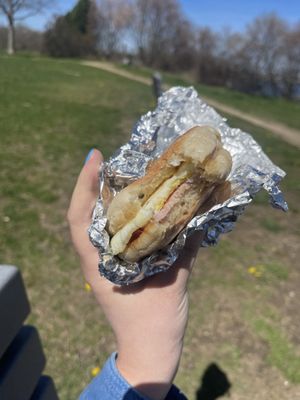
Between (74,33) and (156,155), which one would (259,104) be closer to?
(74,33)

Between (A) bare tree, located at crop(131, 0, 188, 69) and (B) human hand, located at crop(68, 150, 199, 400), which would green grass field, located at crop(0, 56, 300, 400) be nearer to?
(B) human hand, located at crop(68, 150, 199, 400)

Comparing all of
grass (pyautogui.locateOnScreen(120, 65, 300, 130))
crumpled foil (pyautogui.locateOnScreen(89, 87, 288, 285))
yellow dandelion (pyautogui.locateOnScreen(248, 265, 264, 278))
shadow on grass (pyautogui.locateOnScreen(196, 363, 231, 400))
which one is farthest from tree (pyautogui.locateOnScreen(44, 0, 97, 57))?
shadow on grass (pyautogui.locateOnScreen(196, 363, 231, 400))

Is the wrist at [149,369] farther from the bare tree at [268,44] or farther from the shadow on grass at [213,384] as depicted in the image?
the bare tree at [268,44]

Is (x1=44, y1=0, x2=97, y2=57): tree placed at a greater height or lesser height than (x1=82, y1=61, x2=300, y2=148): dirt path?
greater

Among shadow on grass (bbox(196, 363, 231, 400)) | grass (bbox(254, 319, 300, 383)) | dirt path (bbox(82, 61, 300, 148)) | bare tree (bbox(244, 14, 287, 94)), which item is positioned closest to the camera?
shadow on grass (bbox(196, 363, 231, 400))

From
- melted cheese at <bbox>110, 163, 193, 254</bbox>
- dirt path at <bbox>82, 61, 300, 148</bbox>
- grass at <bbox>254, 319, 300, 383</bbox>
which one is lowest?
dirt path at <bbox>82, 61, 300, 148</bbox>

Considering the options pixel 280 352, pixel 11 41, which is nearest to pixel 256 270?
pixel 280 352

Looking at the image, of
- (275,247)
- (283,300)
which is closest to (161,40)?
(275,247)
